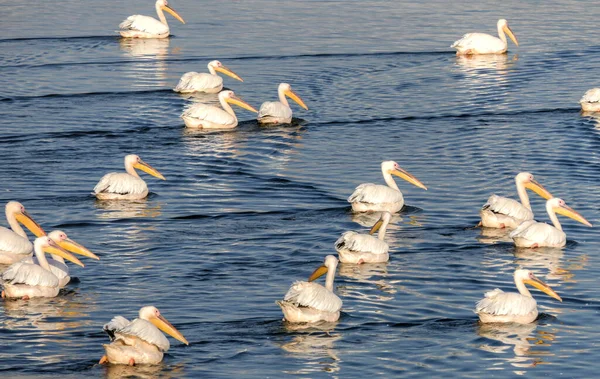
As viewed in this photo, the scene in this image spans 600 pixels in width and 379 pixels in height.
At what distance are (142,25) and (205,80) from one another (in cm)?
620

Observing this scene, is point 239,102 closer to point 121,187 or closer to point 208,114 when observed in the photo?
point 208,114

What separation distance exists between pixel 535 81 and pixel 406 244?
10915 mm

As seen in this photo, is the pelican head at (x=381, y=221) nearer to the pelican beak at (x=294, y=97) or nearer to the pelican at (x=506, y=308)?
the pelican at (x=506, y=308)

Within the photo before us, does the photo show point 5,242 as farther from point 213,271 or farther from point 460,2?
point 460,2

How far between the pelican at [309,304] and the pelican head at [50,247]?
2.70m

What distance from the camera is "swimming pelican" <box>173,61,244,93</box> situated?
25214 millimetres

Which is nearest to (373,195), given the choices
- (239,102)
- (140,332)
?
(140,332)

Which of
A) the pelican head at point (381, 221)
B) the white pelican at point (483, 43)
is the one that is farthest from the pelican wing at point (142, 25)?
the pelican head at point (381, 221)

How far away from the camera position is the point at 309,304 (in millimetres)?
13055

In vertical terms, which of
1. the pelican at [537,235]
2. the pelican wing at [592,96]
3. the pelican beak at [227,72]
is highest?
→ the pelican wing at [592,96]

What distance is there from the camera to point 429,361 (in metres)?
12.3

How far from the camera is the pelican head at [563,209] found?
1641cm

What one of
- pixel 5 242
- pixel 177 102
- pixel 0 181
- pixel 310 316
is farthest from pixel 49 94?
pixel 310 316

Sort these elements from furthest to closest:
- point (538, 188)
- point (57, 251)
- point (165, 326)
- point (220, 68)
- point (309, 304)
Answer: point (220, 68), point (538, 188), point (57, 251), point (309, 304), point (165, 326)
